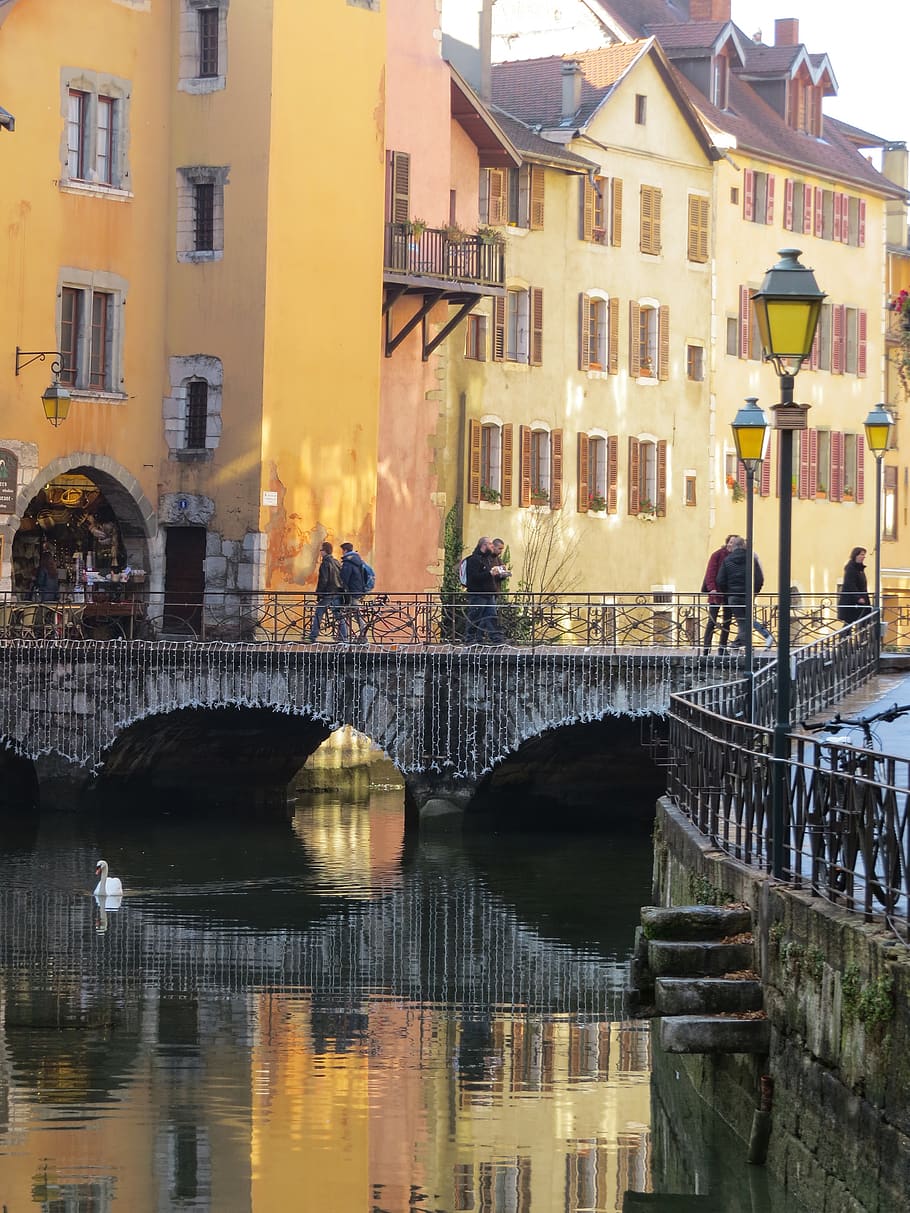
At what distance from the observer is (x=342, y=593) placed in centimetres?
3170

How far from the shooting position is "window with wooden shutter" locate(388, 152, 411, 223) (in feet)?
138

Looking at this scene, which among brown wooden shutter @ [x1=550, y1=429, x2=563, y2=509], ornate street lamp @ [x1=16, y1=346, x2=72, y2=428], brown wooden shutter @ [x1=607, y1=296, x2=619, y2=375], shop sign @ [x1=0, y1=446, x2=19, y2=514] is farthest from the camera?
brown wooden shutter @ [x1=607, y1=296, x2=619, y2=375]

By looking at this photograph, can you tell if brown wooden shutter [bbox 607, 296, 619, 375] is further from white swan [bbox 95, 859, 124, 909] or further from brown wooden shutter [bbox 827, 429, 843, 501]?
white swan [bbox 95, 859, 124, 909]

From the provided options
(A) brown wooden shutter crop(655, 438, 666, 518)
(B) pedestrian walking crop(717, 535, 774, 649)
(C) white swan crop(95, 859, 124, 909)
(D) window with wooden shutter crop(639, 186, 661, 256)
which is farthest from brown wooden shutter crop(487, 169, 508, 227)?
(C) white swan crop(95, 859, 124, 909)

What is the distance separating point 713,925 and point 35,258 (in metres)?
25.3

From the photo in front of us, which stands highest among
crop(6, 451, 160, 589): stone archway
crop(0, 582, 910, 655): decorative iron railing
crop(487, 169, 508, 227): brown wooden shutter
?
crop(487, 169, 508, 227): brown wooden shutter

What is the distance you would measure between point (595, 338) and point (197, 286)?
12.9 meters

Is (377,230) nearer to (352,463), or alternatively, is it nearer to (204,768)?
(352,463)

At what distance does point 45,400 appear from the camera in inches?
1385

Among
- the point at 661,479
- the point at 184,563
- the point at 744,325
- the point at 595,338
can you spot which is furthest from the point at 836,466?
the point at 184,563

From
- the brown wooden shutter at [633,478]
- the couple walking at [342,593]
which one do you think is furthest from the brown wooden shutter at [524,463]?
the couple walking at [342,593]

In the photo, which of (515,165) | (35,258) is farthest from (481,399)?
(35,258)

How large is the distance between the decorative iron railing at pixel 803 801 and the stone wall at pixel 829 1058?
0.17 meters

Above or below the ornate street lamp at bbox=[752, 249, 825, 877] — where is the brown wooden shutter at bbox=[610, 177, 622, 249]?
above
